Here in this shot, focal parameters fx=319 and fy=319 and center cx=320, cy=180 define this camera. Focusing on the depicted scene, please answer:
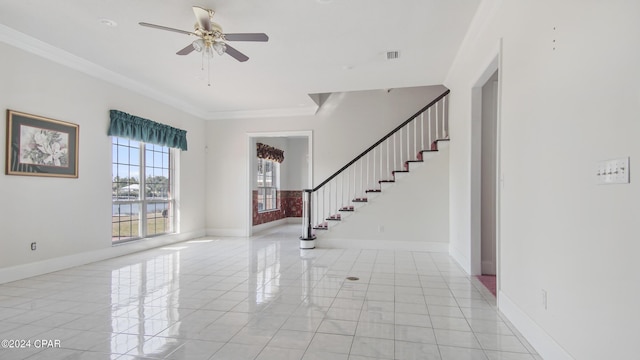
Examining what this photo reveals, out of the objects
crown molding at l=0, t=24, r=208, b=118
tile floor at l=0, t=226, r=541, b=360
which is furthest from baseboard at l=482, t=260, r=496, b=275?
crown molding at l=0, t=24, r=208, b=118

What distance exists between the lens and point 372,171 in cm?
700

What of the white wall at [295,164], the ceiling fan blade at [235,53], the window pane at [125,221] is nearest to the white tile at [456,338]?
the ceiling fan blade at [235,53]

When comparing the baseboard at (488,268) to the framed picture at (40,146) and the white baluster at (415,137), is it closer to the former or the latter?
the white baluster at (415,137)

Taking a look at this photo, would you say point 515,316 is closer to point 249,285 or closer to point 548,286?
point 548,286

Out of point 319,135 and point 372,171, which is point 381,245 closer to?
point 372,171

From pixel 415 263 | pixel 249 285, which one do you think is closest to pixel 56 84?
pixel 249 285

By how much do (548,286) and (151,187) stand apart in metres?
6.52

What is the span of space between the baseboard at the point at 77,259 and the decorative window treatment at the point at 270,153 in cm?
324

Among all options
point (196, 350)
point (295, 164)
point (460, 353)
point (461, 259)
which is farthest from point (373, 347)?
point (295, 164)

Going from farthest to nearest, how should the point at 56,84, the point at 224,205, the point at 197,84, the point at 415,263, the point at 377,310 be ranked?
the point at 224,205 < the point at 197,84 < the point at 415,263 < the point at 56,84 < the point at 377,310

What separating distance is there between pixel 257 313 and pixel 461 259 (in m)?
3.38

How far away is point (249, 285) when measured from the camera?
3.95 metres

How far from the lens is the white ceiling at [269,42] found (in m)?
3.40

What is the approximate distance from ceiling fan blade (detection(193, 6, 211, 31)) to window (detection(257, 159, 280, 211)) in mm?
6170
